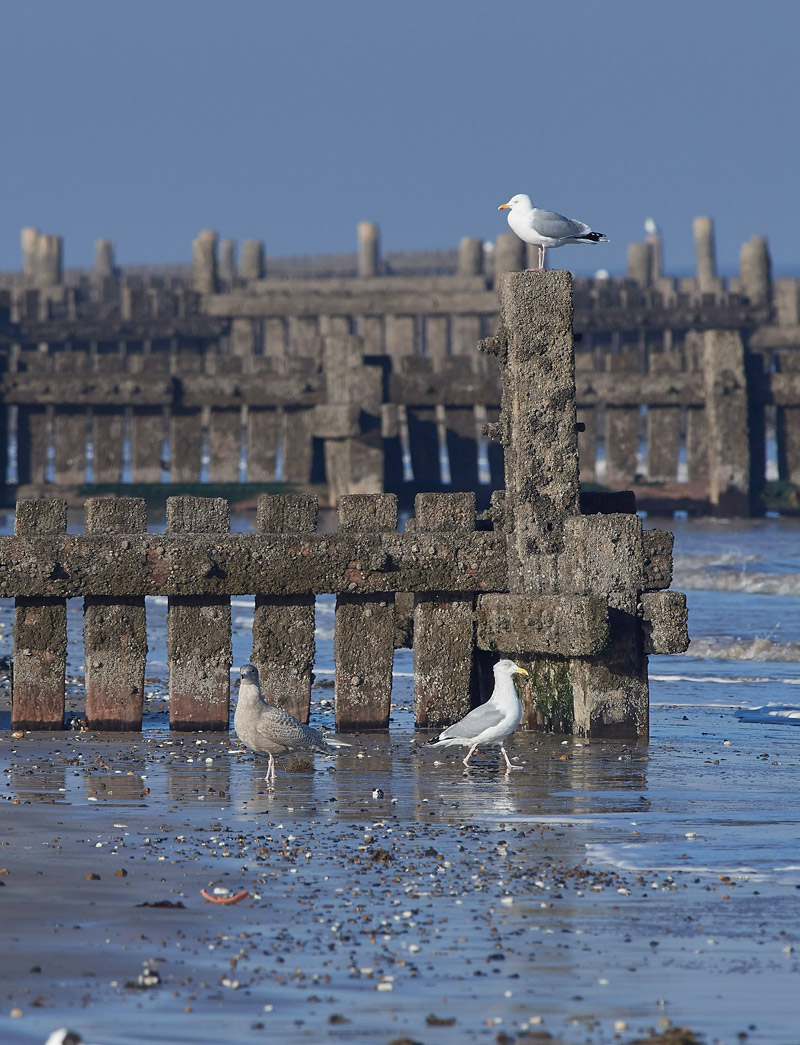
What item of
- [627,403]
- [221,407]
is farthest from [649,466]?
[221,407]

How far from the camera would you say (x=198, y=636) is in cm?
894

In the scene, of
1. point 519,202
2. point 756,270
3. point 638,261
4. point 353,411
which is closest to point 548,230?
point 519,202

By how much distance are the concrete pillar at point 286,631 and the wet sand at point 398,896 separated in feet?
1.56

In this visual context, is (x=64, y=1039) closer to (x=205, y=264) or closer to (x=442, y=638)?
(x=442, y=638)

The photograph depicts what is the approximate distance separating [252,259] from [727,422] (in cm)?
2174

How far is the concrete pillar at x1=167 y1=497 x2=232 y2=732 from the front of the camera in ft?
29.3

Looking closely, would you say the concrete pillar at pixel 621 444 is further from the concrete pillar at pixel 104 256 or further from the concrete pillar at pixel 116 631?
the concrete pillar at pixel 104 256

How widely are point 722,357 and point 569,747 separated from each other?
504 inches

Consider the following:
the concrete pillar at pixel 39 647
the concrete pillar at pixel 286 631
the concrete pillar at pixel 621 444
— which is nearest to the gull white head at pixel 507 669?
the concrete pillar at pixel 286 631

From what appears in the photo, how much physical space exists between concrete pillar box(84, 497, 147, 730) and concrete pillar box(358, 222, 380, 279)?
3983 centimetres

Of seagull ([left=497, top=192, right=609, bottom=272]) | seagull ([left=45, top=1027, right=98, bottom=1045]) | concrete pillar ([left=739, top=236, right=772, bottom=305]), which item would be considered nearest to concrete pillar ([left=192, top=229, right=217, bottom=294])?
concrete pillar ([left=739, top=236, right=772, bottom=305])

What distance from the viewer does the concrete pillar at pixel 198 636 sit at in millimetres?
8922

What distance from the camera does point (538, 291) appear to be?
8992 millimetres

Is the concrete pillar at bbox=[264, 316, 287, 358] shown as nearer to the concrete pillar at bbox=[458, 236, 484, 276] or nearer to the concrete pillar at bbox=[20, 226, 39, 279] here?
the concrete pillar at bbox=[458, 236, 484, 276]
